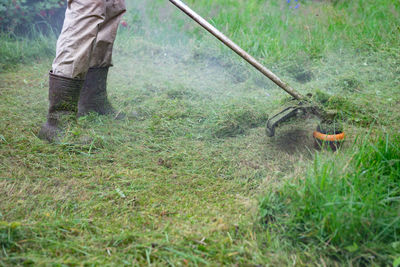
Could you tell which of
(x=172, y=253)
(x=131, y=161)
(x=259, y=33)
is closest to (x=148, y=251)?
(x=172, y=253)

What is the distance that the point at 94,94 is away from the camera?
283 cm

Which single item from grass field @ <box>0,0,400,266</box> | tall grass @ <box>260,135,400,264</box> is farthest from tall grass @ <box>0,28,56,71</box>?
tall grass @ <box>260,135,400,264</box>

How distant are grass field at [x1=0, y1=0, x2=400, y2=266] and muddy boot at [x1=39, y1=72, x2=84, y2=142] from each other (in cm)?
9

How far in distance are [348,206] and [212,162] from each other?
984 mm

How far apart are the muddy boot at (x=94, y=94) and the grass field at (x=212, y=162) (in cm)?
11

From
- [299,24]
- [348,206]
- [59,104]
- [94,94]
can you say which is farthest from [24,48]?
[348,206]

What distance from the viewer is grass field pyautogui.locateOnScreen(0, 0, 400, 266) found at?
1462 mm

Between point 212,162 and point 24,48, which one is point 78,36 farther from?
point 24,48

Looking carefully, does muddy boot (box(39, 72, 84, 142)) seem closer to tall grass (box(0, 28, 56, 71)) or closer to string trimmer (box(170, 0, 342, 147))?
string trimmer (box(170, 0, 342, 147))

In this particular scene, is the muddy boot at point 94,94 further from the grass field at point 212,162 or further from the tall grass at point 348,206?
the tall grass at point 348,206

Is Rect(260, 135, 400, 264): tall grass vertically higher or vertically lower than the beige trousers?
lower

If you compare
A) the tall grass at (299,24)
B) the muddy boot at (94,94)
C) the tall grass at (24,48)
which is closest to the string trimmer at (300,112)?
the muddy boot at (94,94)

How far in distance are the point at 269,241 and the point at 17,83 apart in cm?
305

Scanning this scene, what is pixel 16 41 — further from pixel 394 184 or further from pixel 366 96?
pixel 394 184
